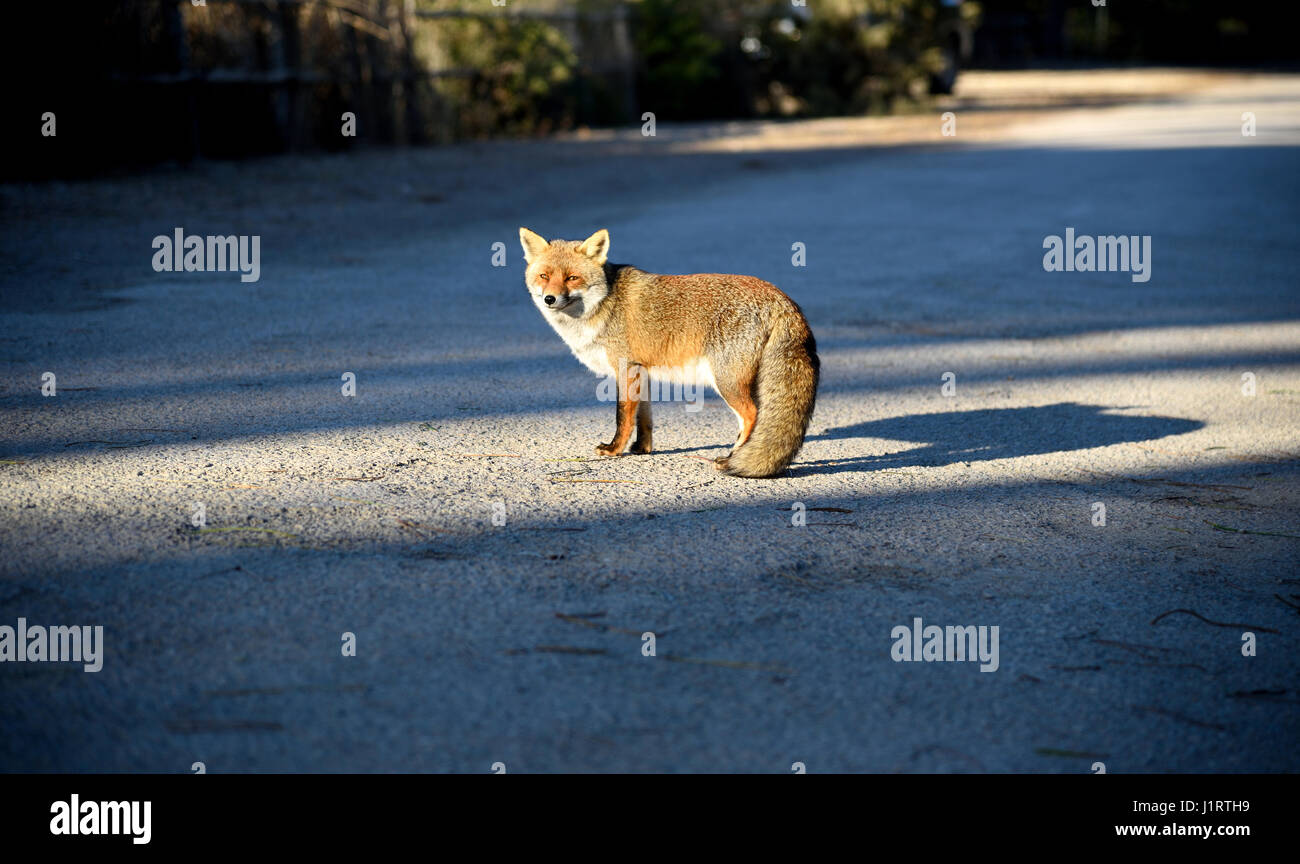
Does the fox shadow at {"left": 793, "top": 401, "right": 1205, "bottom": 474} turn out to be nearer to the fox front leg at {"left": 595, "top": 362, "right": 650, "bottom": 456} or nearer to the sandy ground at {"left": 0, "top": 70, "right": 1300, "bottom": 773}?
the sandy ground at {"left": 0, "top": 70, "right": 1300, "bottom": 773}

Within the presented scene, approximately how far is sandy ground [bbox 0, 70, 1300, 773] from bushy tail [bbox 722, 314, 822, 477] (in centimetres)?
14

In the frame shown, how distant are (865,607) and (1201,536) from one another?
173 centimetres

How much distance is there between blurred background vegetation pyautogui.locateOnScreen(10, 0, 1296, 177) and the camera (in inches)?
587

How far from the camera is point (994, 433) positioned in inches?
242

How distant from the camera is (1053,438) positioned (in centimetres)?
607

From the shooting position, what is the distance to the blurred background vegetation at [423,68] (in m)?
14.9

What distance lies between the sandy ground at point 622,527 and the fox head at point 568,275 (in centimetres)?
73

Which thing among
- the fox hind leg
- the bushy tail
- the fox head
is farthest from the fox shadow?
the fox head

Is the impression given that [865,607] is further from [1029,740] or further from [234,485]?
[234,485]

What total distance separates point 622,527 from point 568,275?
1.50 m

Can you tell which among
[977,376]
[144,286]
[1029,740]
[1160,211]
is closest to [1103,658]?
[1029,740]

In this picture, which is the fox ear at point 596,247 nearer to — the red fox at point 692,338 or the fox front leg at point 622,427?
the red fox at point 692,338

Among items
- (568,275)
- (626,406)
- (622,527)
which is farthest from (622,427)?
(622,527)

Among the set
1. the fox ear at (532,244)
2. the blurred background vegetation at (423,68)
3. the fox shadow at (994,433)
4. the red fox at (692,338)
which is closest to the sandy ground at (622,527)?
the fox shadow at (994,433)
